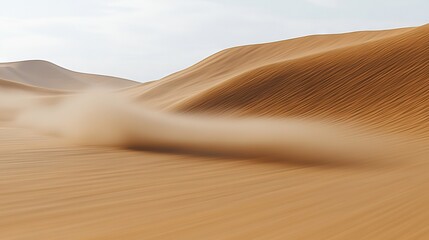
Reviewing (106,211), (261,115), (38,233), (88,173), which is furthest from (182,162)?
(261,115)

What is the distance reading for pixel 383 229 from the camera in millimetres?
3311

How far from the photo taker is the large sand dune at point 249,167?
11.3 feet

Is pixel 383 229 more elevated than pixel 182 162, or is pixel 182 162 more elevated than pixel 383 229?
pixel 182 162

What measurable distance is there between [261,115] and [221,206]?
945 centimetres

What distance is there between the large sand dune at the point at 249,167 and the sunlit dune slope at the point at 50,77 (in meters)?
89.6

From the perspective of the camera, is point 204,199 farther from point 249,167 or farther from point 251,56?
point 251,56

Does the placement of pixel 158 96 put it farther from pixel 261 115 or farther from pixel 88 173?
pixel 88 173

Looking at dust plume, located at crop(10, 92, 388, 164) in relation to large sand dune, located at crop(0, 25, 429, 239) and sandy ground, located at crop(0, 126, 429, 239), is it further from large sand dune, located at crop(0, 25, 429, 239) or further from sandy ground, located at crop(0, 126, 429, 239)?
sandy ground, located at crop(0, 126, 429, 239)

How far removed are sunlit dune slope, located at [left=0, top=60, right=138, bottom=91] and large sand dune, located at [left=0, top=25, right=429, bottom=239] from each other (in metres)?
89.6

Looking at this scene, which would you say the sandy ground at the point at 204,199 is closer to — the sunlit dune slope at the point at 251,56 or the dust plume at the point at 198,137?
the dust plume at the point at 198,137

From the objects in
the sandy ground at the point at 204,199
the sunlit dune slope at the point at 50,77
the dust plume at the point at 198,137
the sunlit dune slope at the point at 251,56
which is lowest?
the sandy ground at the point at 204,199

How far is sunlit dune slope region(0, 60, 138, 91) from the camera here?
334ft

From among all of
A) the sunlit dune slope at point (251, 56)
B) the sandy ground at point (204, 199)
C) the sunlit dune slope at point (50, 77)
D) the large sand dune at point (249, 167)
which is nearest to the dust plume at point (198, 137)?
the large sand dune at point (249, 167)

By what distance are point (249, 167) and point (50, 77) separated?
110823 millimetres
